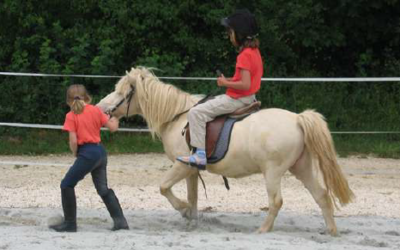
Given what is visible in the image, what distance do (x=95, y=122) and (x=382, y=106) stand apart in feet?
28.3

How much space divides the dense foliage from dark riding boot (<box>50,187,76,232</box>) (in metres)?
7.18

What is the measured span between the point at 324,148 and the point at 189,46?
8.37 meters

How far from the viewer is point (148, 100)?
751 centimetres

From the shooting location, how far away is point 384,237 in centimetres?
690

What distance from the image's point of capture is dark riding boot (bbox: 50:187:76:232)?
6914 millimetres

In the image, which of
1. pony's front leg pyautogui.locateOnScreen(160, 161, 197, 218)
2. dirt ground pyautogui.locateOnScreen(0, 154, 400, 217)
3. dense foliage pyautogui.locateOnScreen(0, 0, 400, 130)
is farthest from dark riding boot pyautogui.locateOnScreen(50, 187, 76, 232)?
dense foliage pyautogui.locateOnScreen(0, 0, 400, 130)

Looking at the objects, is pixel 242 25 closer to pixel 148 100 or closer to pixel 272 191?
pixel 148 100

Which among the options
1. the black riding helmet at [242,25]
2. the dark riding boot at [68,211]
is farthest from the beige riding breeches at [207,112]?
the dark riding boot at [68,211]

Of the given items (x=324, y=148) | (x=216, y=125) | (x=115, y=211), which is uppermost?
(x=216, y=125)

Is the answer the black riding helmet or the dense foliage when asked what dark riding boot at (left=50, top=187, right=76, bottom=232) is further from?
the dense foliage

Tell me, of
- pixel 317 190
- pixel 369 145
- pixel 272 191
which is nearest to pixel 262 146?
pixel 272 191

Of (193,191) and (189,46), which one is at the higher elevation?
(189,46)

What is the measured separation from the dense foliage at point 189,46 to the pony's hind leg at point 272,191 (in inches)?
285

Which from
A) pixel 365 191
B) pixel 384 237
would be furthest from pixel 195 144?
pixel 365 191
